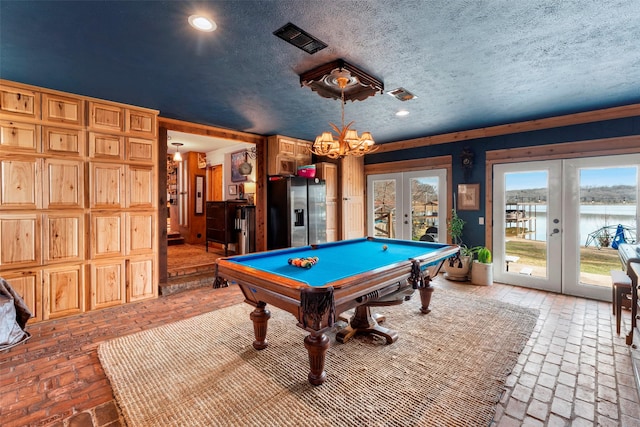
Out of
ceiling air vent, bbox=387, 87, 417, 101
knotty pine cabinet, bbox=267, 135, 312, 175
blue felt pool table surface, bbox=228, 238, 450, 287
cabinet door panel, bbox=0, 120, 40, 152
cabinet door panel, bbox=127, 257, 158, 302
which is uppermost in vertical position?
ceiling air vent, bbox=387, 87, 417, 101

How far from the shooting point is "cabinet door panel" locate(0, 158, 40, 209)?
302 centimetres

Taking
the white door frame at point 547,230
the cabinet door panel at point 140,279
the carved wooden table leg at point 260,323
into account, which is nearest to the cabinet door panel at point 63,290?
the cabinet door panel at point 140,279

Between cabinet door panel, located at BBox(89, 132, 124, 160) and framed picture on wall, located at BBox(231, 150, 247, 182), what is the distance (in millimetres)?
3130

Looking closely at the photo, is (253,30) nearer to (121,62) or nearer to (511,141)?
(121,62)

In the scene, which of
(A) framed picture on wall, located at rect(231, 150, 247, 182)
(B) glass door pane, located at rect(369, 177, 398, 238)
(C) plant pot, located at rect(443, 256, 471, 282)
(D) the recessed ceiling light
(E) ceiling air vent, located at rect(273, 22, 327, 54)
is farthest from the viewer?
(A) framed picture on wall, located at rect(231, 150, 247, 182)

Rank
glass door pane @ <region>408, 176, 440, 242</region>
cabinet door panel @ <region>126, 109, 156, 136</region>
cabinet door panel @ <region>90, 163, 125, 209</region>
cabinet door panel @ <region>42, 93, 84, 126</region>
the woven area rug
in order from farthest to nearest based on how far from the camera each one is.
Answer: glass door pane @ <region>408, 176, 440, 242</region> < cabinet door panel @ <region>126, 109, 156, 136</region> < cabinet door panel @ <region>90, 163, 125, 209</region> < cabinet door panel @ <region>42, 93, 84, 126</region> < the woven area rug

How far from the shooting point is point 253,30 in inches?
82.4

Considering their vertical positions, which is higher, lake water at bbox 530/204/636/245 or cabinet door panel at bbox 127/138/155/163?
cabinet door panel at bbox 127/138/155/163

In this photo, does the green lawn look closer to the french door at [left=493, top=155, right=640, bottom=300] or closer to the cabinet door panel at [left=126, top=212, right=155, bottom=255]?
the french door at [left=493, top=155, right=640, bottom=300]

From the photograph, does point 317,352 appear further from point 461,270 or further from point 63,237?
point 461,270

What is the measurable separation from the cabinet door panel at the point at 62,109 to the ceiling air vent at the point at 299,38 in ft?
9.25

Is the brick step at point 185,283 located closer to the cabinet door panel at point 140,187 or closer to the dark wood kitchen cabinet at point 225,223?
the cabinet door panel at point 140,187

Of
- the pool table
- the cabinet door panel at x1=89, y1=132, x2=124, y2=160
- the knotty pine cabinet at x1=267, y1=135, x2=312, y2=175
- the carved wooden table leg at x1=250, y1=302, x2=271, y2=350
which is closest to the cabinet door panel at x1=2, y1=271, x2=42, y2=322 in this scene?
the cabinet door panel at x1=89, y1=132, x2=124, y2=160

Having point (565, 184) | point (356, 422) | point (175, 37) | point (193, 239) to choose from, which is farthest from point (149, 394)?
point (193, 239)
